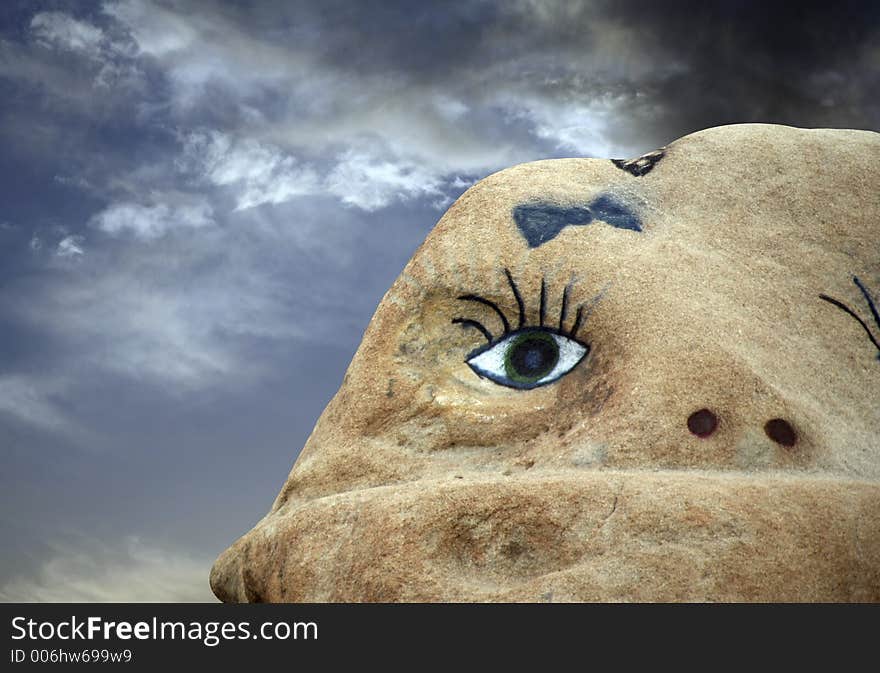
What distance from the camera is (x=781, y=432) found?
632 cm

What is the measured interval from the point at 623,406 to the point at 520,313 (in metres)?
1.22

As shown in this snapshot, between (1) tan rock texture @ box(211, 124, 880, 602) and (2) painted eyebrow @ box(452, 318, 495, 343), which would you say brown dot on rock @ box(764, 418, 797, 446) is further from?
(2) painted eyebrow @ box(452, 318, 495, 343)

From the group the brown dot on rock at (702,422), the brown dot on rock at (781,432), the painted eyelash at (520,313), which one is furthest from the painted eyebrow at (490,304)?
the brown dot on rock at (781,432)

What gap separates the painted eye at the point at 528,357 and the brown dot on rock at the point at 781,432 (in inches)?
52.9

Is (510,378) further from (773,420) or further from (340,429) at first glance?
(773,420)

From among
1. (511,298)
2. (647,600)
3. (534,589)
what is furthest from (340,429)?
(647,600)

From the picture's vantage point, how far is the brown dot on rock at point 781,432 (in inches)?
247

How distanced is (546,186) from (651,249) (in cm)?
110

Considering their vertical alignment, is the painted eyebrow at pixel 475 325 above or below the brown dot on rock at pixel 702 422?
above

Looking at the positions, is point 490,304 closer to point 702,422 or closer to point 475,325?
point 475,325

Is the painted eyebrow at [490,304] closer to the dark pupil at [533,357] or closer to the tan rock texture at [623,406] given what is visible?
the tan rock texture at [623,406]

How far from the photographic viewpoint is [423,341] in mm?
7539

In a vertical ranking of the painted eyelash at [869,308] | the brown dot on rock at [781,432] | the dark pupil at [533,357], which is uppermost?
the painted eyelash at [869,308]

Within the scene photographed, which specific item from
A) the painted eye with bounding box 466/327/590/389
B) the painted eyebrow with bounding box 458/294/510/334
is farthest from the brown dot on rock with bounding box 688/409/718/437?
the painted eyebrow with bounding box 458/294/510/334
